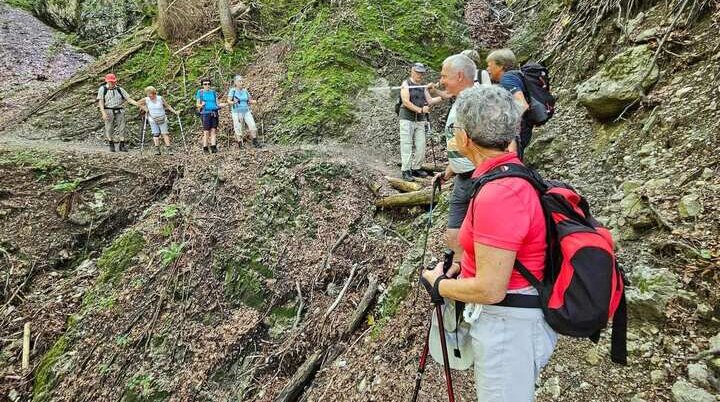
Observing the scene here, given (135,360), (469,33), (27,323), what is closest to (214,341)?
(135,360)

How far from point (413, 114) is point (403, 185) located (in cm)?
134

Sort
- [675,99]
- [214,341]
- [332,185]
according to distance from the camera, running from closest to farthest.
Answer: [675,99]
[214,341]
[332,185]

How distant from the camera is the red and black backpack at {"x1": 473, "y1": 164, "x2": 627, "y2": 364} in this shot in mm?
1681

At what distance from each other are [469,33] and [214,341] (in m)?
10.2

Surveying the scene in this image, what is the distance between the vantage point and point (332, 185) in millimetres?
7352

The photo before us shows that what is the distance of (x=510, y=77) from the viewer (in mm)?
4238

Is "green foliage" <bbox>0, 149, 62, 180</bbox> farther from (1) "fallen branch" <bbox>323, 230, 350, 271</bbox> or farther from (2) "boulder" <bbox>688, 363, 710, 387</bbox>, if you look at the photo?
(2) "boulder" <bbox>688, 363, 710, 387</bbox>

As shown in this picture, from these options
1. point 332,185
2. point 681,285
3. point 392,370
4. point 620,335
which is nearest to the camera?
point 620,335

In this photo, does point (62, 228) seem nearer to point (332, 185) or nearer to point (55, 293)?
point (55, 293)

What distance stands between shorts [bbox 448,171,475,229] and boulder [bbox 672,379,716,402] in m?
1.77

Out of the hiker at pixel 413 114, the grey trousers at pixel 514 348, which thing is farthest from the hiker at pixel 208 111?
the grey trousers at pixel 514 348

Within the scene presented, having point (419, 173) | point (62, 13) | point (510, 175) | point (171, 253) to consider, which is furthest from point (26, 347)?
point (62, 13)

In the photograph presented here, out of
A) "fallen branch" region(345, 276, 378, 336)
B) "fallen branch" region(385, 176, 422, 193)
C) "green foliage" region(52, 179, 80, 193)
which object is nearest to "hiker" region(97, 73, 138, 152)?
"green foliage" region(52, 179, 80, 193)

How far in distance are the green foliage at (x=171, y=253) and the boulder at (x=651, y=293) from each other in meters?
6.13
